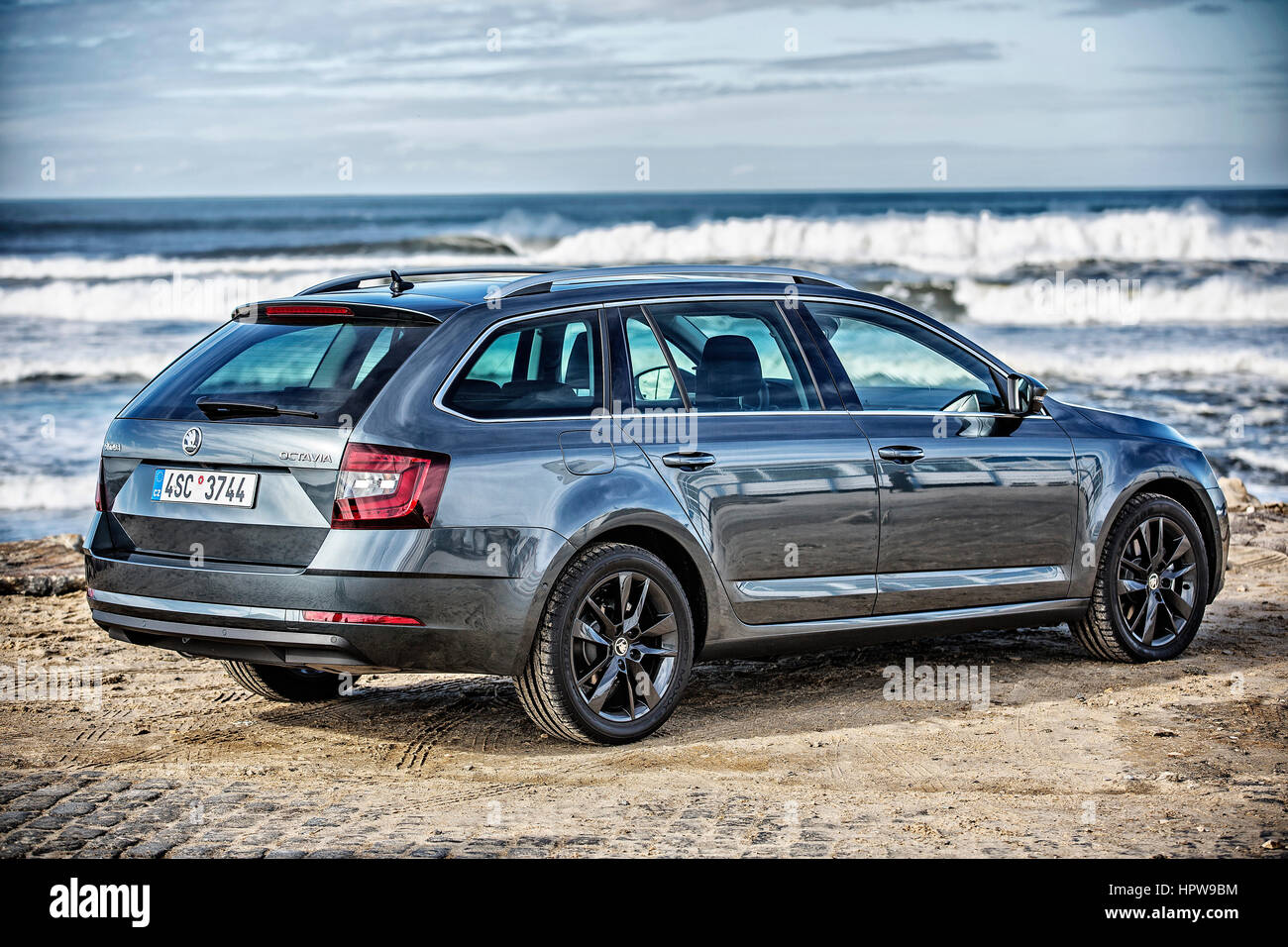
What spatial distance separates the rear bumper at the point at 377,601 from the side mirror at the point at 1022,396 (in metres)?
2.47

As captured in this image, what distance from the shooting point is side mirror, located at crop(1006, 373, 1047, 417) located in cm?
698

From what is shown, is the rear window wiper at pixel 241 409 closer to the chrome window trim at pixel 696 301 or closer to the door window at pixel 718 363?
the chrome window trim at pixel 696 301

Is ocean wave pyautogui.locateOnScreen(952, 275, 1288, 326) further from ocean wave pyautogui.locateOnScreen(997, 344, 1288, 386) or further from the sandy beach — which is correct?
the sandy beach

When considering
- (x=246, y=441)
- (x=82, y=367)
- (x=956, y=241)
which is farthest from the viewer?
(x=956, y=241)

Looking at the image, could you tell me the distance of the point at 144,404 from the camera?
5.83 metres

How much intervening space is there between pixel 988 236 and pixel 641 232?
13.1m

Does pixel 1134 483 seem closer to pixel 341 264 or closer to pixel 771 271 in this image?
pixel 771 271

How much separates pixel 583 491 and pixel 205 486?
134 cm

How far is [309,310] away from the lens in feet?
19.2

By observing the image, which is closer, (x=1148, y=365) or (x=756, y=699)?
(x=756, y=699)

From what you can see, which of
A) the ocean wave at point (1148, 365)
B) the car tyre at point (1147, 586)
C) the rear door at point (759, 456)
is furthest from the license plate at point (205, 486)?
→ the ocean wave at point (1148, 365)

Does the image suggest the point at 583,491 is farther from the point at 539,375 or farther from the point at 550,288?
the point at 550,288

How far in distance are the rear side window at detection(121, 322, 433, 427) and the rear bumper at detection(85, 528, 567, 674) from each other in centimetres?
51

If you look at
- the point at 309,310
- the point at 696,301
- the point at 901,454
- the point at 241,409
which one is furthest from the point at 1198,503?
the point at 241,409
